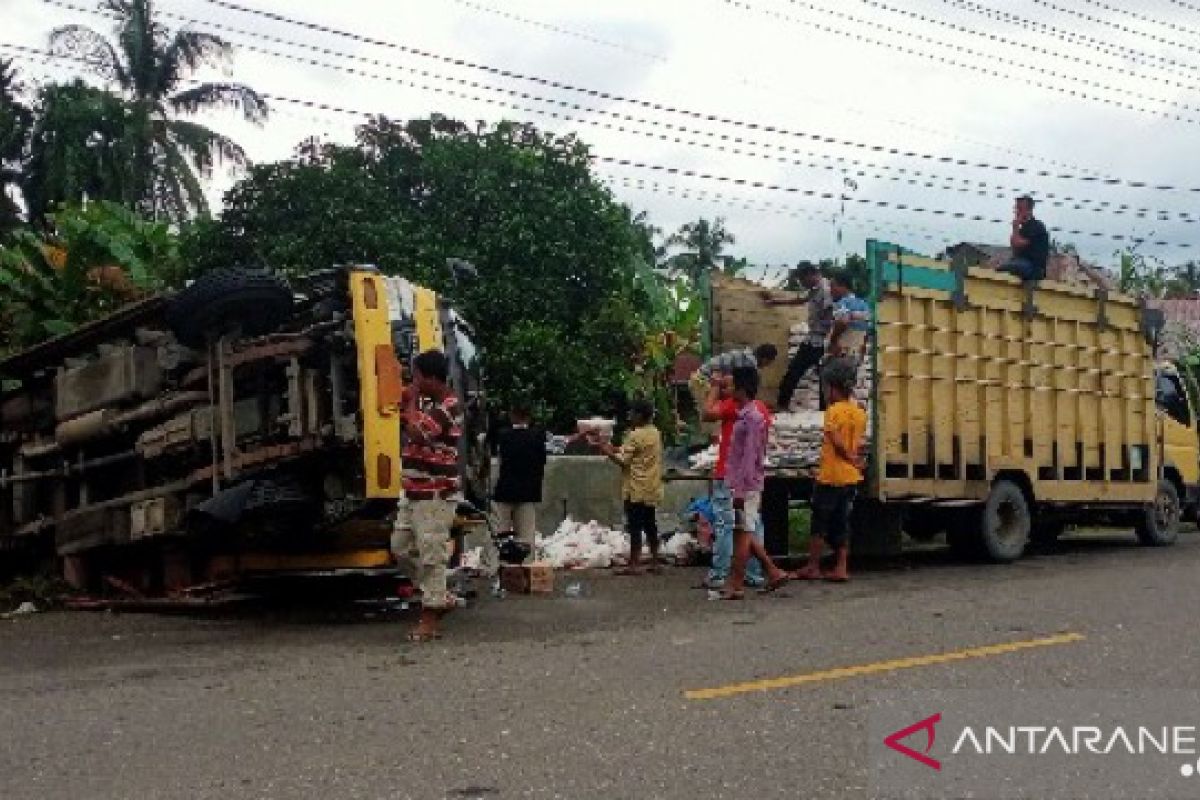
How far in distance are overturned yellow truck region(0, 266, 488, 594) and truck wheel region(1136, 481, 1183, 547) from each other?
318 inches

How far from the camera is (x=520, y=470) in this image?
10.8 meters

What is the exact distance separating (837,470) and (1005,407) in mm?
2596

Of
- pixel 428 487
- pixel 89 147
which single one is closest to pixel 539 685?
pixel 428 487

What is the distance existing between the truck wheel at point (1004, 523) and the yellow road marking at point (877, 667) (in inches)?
167

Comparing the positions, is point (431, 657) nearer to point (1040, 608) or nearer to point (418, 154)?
point (1040, 608)

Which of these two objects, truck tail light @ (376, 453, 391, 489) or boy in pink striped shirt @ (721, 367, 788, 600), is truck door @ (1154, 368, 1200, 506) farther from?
truck tail light @ (376, 453, 391, 489)

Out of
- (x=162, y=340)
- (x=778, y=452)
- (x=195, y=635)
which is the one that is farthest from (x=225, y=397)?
(x=778, y=452)

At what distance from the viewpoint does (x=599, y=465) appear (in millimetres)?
13633

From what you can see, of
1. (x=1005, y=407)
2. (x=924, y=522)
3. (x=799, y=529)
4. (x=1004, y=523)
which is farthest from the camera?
(x=799, y=529)

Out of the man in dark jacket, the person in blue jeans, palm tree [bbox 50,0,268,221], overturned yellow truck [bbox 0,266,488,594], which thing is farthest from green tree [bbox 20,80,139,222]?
the person in blue jeans

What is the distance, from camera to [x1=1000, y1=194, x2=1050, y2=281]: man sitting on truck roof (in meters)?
11.9

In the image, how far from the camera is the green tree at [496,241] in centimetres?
1931

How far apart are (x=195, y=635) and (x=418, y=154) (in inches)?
713

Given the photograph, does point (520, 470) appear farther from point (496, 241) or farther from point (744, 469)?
point (496, 241)
